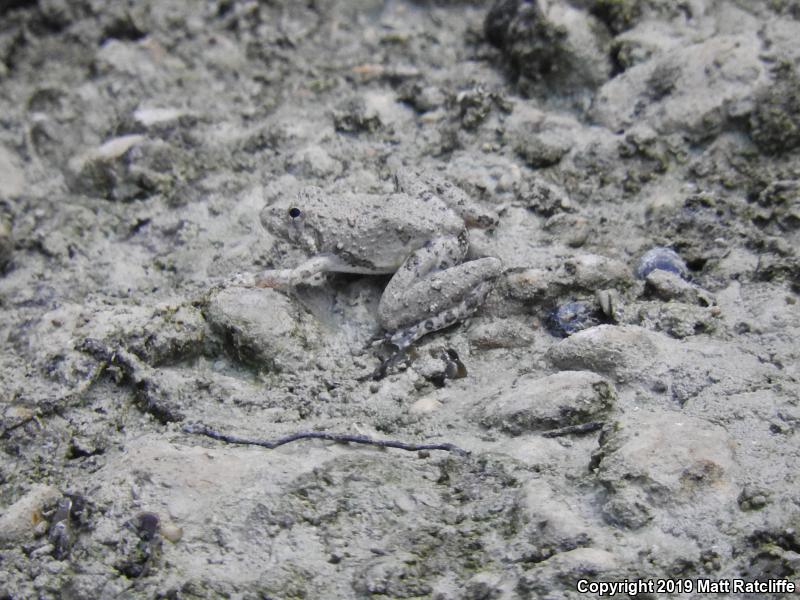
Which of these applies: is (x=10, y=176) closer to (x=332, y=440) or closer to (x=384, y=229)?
(x=384, y=229)

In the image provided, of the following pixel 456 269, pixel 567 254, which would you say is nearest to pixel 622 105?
pixel 567 254

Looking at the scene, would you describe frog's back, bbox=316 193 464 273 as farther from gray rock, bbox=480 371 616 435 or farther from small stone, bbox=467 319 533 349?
gray rock, bbox=480 371 616 435

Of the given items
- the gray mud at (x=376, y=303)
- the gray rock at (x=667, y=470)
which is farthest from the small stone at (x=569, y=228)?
the gray rock at (x=667, y=470)

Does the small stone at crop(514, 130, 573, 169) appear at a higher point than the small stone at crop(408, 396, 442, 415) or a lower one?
higher

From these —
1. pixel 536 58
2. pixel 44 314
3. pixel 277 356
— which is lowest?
pixel 44 314

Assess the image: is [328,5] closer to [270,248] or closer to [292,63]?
[292,63]

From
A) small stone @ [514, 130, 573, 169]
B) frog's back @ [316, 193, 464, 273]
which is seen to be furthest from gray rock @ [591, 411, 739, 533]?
small stone @ [514, 130, 573, 169]

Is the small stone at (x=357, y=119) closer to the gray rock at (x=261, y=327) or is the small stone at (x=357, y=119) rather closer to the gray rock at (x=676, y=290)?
the gray rock at (x=261, y=327)
